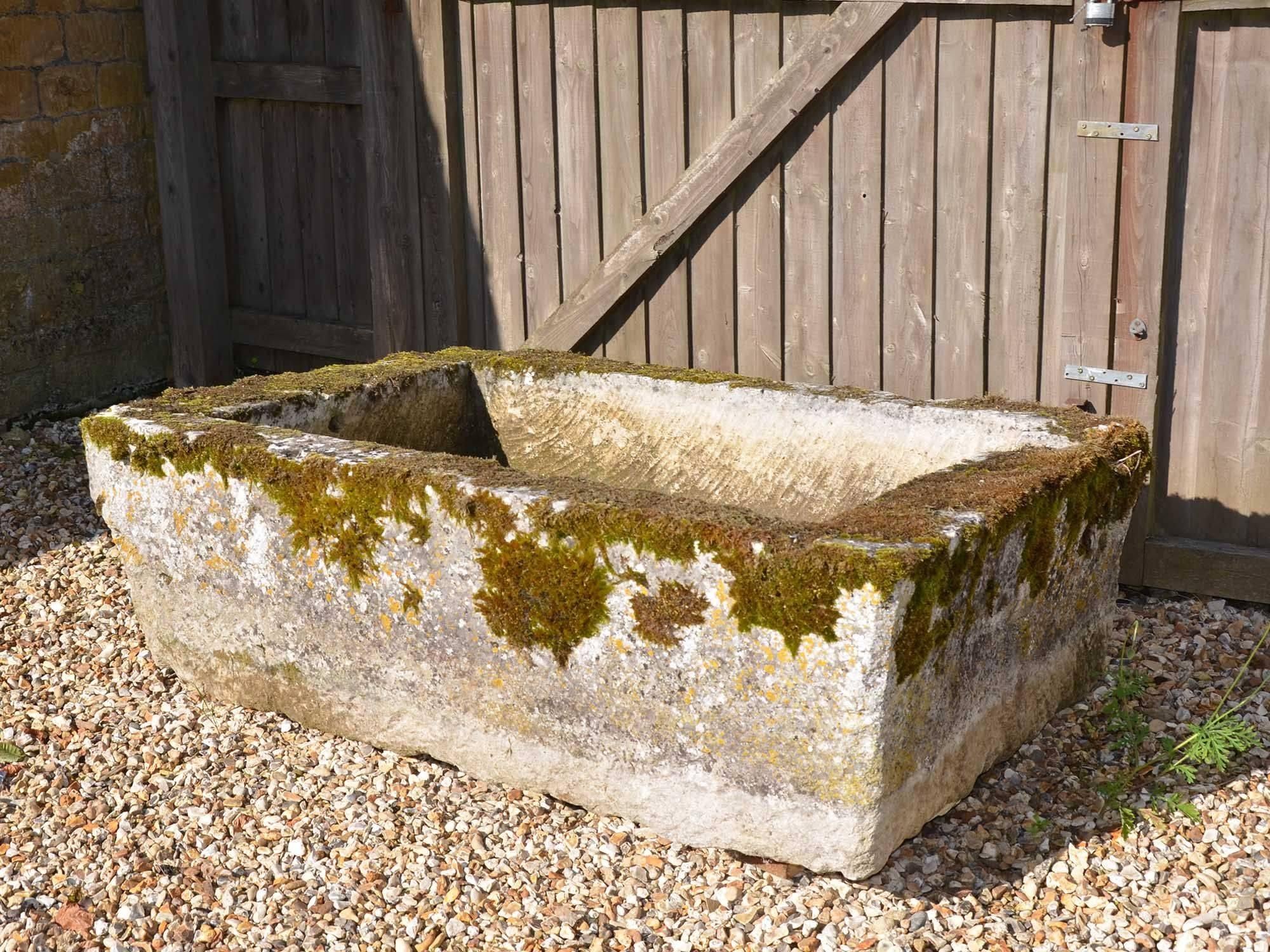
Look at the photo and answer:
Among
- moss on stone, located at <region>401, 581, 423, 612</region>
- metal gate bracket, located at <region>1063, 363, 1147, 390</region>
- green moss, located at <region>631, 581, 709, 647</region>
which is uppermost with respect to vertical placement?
metal gate bracket, located at <region>1063, 363, 1147, 390</region>

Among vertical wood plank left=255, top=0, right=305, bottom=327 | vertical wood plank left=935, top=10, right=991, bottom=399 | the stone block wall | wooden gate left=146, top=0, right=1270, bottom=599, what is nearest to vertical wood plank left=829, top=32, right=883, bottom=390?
wooden gate left=146, top=0, right=1270, bottom=599

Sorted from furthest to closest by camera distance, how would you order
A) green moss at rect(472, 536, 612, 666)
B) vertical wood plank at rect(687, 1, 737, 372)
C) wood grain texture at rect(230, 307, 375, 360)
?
wood grain texture at rect(230, 307, 375, 360) < vertical wood plank at rect(687, 1, 737, 372) < green moss at rect(472, 536, 612, 666)

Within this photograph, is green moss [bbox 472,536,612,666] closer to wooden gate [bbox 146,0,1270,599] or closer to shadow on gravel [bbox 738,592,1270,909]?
shadow on gravel [bbox 738,592,1270,909]

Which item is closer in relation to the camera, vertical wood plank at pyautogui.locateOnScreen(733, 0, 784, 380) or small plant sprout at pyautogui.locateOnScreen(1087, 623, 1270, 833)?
small plant sprout at pyautogui.locateOnScreen(1087, 623, 1270, 833)

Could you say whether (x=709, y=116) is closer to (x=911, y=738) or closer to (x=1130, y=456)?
(x=1130, y=456)

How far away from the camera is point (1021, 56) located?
15.5 ft

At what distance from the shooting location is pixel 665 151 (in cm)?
550

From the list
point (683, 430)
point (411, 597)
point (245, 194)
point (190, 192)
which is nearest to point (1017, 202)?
point (683, 430)

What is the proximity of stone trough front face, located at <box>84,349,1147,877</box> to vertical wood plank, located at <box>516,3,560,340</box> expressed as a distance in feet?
3.53

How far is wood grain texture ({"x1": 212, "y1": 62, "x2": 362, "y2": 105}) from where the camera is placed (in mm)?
6496

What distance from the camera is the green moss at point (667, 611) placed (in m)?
3.43

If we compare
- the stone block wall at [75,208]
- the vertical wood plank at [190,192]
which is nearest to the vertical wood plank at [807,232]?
the vertical wood plank at [190,192]

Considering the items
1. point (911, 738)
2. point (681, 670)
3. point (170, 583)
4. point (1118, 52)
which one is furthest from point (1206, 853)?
point (170, 583)

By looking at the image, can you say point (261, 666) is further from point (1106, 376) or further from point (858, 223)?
point (1106, 376)
